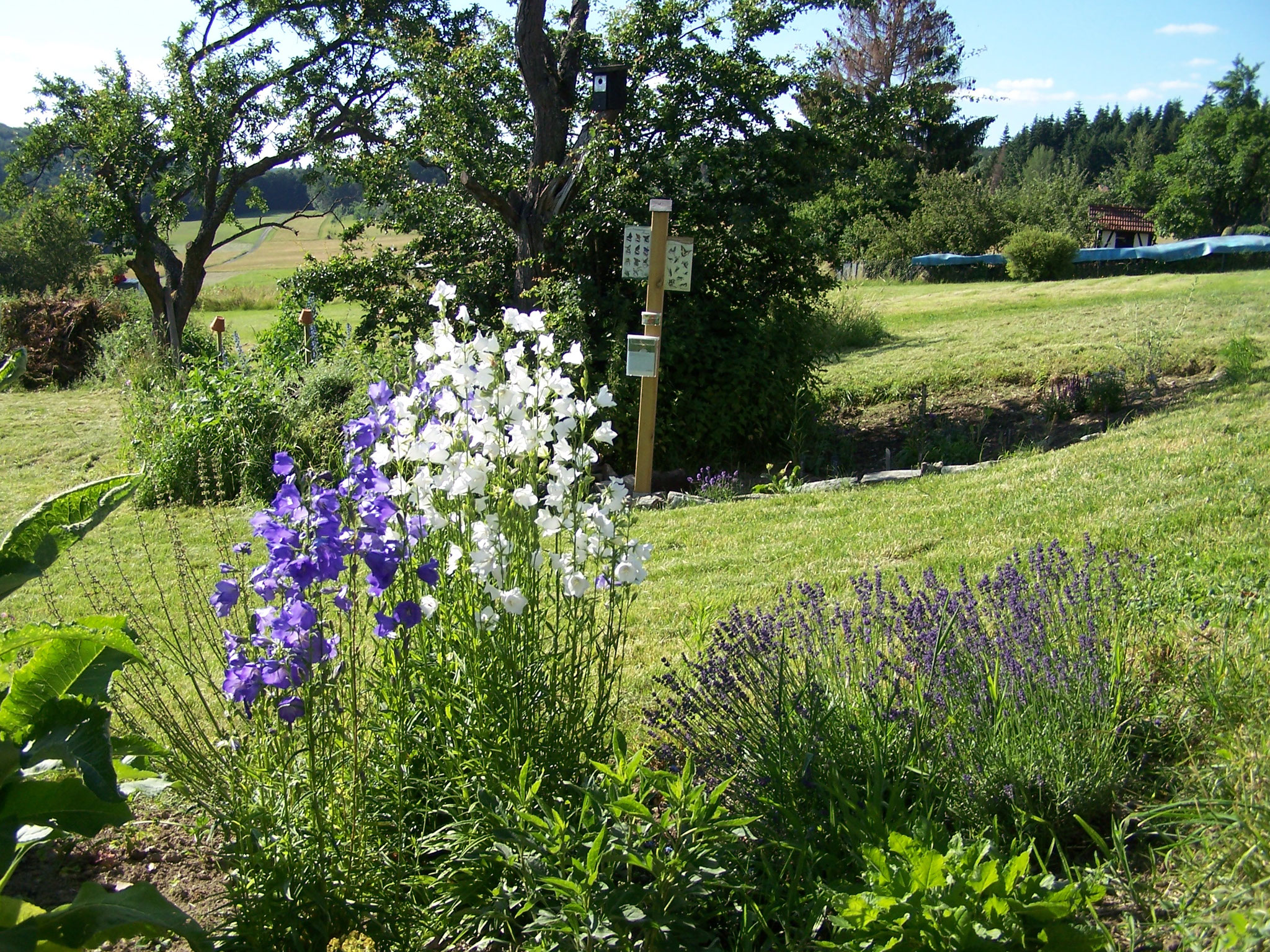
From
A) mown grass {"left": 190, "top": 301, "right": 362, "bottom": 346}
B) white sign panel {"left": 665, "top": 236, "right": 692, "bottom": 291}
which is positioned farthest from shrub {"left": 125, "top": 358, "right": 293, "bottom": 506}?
mown grass {"left": 190, "top": 301, "right": 362, "bottom": 346}

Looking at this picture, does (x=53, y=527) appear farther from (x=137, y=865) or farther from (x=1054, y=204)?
(x=1054, y=204)

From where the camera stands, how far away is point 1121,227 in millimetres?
45219

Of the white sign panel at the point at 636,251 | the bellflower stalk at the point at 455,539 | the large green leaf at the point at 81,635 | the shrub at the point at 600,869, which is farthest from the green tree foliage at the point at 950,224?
the large green leaf at the point at 81,635

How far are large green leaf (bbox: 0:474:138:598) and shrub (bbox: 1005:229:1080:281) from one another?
919 inches

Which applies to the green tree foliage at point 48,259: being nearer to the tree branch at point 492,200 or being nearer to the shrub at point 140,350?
the shrub at point 140,350

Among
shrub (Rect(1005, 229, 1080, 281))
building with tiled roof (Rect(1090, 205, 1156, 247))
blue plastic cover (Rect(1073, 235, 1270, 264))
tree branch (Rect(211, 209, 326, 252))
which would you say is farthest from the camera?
building with tiled roof (Rect(1090, 205, 1156, 247))

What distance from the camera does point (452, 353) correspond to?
2.34m

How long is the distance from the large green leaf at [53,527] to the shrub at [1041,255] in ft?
76.6

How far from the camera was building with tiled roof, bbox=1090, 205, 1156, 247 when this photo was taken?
42250 millimetres

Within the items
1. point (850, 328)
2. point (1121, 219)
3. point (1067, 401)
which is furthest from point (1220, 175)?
point (1067, 401)

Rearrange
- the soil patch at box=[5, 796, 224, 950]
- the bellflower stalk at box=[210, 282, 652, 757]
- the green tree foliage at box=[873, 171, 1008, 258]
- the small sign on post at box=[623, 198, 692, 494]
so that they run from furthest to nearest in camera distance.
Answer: the green tree foliage at box=[873, 171, 1008, 258] < the small sign on post at box=[623, 198, 692, 494] < the soil patch at box=[5, 796, 224, 950] < the bellflower stalk at box=[210, 282, 652, 757]

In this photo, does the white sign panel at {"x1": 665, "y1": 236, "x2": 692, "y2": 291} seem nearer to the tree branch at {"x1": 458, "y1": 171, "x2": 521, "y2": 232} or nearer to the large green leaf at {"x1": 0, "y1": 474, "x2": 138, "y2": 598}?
the tree branch at {"x1": 458, "y1": 171, "x2": 521, "y2": 232}

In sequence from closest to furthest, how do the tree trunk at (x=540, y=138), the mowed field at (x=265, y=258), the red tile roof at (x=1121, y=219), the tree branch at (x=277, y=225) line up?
the tree trunk at (x=540, y=138) < the mowed field at (x=265, y=258) < the tree branch at (x=277, y=225) < the red tile roof at (x=1121, y=219)

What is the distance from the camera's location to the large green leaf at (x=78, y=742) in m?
1.77
